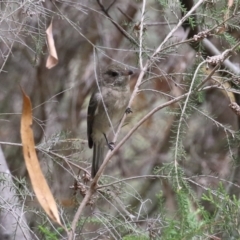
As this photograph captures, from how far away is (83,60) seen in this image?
4.91m

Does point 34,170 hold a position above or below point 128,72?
above

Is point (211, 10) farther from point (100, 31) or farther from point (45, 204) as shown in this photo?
point (100, 31)

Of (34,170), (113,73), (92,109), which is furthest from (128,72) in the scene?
(34,170)

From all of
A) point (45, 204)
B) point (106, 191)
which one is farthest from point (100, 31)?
point (45, 204)

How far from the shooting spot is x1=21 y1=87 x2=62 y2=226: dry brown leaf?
198 cm

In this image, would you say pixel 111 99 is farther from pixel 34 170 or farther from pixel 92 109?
pixel 34 170

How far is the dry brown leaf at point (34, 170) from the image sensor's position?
1.98 m

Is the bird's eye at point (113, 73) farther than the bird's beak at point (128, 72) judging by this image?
Yes

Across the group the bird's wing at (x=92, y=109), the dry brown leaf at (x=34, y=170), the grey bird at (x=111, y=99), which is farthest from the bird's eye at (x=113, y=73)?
the dry brown leaf at (x=34, y=170)

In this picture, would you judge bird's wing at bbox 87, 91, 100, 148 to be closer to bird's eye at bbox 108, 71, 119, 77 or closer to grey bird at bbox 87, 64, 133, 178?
grey bird at bbox 87, 64, 133, 178

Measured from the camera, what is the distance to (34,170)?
79.6 inches

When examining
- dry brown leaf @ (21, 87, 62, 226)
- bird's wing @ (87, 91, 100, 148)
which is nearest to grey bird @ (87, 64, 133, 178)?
bird's wing @ (87, 91, 100, 148)

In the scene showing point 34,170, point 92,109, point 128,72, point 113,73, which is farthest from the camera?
point 92,109

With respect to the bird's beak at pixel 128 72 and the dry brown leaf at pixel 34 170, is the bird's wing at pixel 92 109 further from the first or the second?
the dry brown leaf at pixel 34 170
